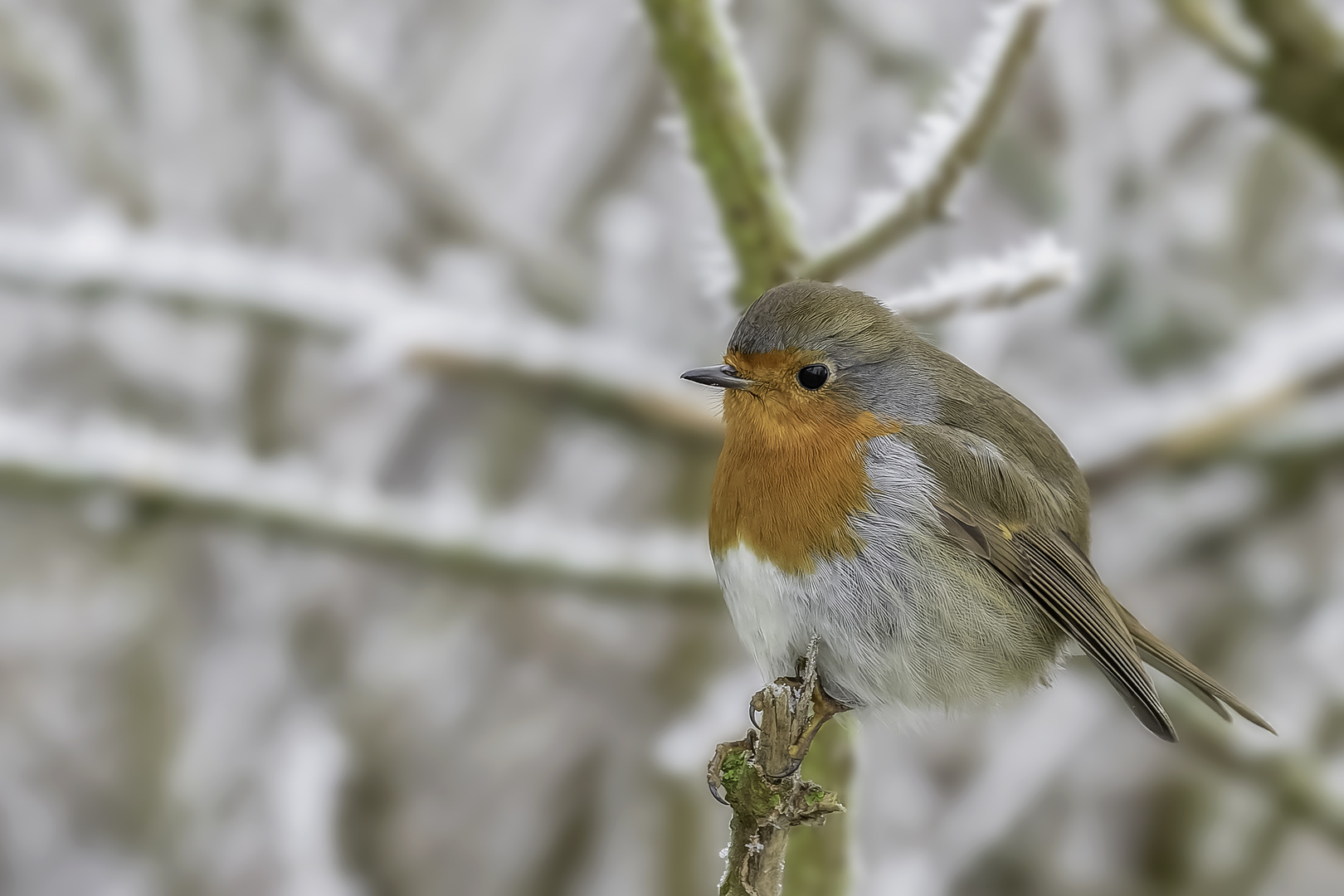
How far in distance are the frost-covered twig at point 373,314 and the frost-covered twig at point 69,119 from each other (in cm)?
108

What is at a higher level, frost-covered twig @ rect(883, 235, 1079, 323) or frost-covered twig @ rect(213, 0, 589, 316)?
frost-covered twig @ rect(213, 0, 589, 316)

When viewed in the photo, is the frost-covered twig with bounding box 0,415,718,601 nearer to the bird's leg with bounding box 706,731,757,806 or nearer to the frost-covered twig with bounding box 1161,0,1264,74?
the frost-covered twig with bounding box 1161,0,1264,74

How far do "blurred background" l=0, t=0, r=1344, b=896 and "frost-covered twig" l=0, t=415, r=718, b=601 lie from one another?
0.48 feet

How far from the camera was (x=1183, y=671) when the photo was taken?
76.1 inches

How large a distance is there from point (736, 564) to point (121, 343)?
13.1 feet

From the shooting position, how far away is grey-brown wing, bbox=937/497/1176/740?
6.40ft

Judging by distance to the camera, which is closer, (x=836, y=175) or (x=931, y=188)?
(x=931, y=188)

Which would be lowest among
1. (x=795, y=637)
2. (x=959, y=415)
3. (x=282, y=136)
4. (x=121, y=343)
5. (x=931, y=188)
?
(x=795, y=637)

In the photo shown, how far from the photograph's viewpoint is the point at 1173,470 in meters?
3.99

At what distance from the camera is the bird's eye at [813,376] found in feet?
6.11

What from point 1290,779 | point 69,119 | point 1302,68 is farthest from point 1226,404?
point 69,119

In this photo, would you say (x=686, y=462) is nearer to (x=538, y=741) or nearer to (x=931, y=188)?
(x=538, y=741)

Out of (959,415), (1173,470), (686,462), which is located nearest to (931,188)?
(959,415)

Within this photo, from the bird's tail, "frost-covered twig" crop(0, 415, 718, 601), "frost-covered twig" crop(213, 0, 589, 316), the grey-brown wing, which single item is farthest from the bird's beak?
"frost-covered twig" crop(213, 0, 589, 316)
